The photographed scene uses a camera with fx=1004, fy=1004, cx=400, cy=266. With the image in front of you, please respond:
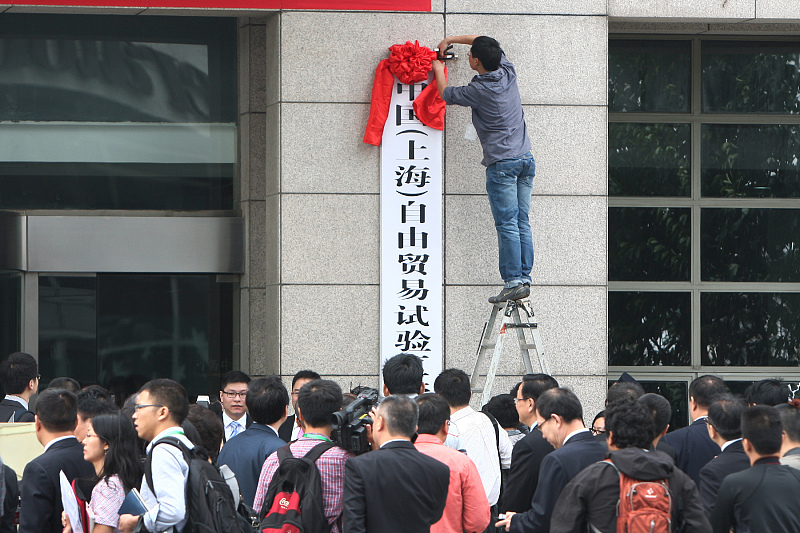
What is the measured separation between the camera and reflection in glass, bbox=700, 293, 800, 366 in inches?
438

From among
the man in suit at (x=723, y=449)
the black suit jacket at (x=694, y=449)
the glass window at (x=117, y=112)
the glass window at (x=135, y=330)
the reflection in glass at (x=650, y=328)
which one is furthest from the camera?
the reflection in glass at (x=650, y=328)

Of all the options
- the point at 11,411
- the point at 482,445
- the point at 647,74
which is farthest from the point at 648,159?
the point at 11,411

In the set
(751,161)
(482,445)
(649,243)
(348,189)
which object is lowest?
(482,445)

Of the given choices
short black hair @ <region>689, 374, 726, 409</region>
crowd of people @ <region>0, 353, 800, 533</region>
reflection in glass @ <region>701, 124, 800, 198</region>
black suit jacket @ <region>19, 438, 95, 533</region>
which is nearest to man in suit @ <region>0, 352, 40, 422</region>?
crowd of people @ <region>0, 353, 800, 533</region>

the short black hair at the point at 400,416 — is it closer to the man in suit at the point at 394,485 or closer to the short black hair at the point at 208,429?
the man in suit at the point at 394,485

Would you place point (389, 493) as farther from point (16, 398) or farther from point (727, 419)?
point (16, 398)

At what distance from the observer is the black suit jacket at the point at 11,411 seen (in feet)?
22.3

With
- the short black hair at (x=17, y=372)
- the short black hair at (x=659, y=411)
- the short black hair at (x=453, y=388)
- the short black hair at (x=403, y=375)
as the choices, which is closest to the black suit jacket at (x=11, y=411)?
the short black hair at (x=17, y=372)

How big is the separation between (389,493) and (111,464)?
3.98 ft

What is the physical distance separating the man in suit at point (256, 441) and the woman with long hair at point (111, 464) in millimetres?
1043

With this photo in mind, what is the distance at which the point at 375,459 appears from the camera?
4395 mm

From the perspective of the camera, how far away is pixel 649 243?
1110 centimetres

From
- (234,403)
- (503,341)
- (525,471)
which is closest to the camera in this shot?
(525,471)

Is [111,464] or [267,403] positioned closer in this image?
[111,464]
